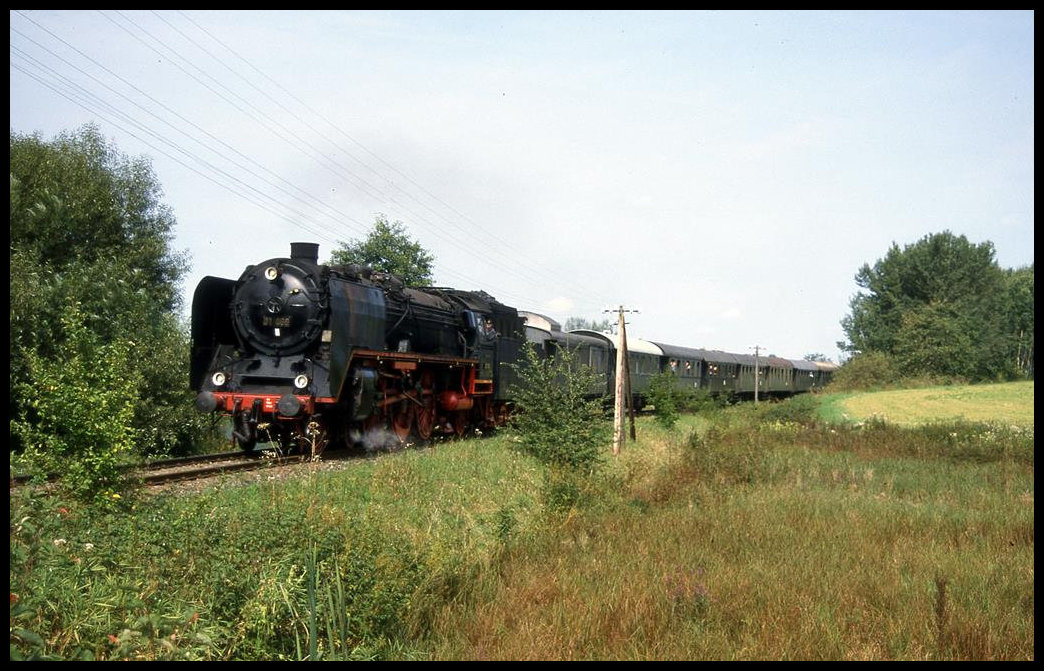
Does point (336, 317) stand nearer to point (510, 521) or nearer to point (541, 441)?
point (541, 441)

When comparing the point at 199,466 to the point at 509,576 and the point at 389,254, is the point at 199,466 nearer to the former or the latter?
the point at 509,576

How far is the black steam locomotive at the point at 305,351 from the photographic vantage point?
15.5 meters

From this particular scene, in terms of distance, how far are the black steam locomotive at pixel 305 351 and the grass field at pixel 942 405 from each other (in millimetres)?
17058

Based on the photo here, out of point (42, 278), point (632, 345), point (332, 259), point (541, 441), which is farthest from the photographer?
point (332, 259)

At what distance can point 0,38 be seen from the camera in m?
4.25

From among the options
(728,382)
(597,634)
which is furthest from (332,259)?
(597,634)

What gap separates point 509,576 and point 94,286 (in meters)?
16.4

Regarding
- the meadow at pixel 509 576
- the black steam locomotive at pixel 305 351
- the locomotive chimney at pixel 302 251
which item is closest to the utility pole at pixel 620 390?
the black steam locomotive at pixel 305 351

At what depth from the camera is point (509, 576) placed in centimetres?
765

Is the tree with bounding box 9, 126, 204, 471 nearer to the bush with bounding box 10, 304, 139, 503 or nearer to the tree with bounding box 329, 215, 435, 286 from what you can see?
the bush with bounding box 10, 304, 139, 503

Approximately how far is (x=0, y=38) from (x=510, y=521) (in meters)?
6.38

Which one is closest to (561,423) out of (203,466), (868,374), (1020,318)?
(203,466)

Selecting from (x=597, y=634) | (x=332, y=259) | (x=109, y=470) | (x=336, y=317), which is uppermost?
(x=332, y=259)

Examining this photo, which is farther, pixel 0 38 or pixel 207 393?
pixel 207 393
